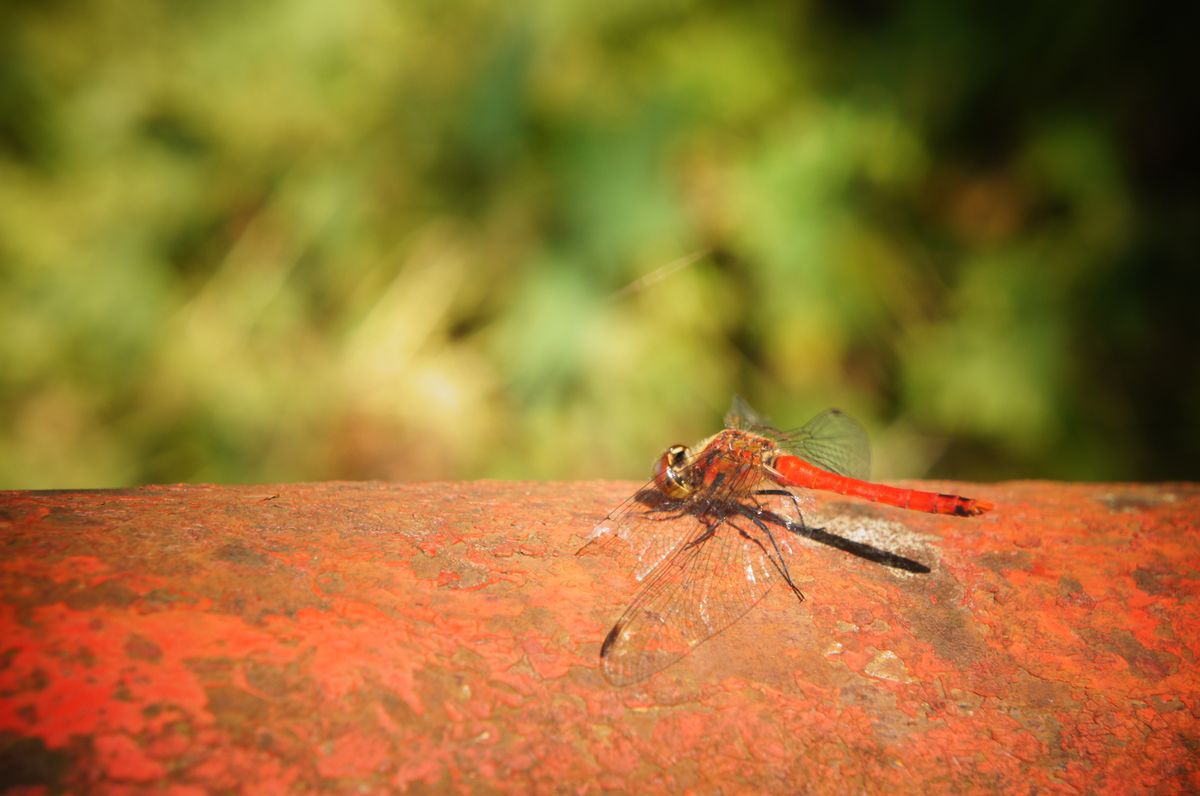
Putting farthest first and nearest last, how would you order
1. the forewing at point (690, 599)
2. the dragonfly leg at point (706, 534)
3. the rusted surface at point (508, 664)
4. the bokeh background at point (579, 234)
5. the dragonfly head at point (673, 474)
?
the bokeh background at point (579, 234)
the dragonfly head at point (673, 474)
the dragonfly leg at point (706, 534)
the forewing at point (690, 599)
the rusted surface at point (508, 664)

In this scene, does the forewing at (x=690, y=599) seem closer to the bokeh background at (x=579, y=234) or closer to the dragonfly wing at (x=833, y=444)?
the dragonfly wing at (x=833, y=444)

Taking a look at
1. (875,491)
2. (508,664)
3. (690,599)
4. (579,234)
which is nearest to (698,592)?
A: (690,599)

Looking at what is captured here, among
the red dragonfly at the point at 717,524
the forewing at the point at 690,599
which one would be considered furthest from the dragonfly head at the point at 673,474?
the forewing at the point at 690,599

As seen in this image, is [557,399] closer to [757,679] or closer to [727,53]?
[727,53]

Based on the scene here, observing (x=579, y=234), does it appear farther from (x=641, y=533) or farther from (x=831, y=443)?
(x=641, y=533)

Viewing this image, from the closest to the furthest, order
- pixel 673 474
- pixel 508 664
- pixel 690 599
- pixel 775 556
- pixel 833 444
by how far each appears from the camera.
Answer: pixel 508 664 → pixel 690 599 → pixel 775 556 → pixel 673 474 → pixel 833 444

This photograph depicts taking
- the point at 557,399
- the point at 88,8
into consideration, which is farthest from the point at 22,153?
the point at 557,399

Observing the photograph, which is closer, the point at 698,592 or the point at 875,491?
the point at 698,592
